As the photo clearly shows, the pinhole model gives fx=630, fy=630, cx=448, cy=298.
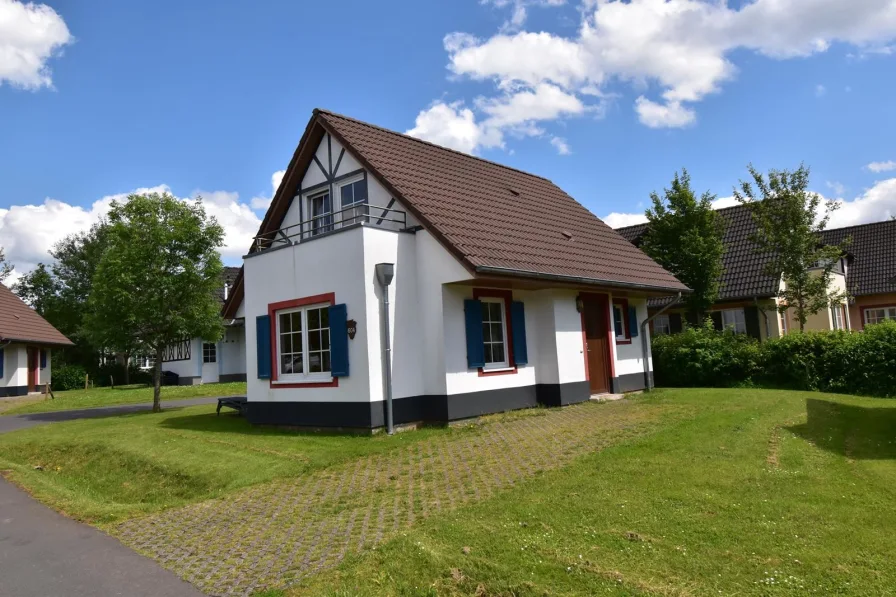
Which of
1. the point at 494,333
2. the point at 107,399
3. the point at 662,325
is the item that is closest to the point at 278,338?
the point at 494,333

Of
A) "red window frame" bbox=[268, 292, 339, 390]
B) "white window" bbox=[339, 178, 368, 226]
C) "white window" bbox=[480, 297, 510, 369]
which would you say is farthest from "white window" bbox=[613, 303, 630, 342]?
"red window frame" bbox=[268, 292, 339, 390]

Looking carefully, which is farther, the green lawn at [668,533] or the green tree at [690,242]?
the green tree at [690,242]

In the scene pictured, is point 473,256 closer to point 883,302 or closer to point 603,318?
point 603,318

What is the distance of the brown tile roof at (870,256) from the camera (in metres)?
33.3

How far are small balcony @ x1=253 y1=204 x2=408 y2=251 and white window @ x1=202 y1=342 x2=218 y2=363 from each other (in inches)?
839

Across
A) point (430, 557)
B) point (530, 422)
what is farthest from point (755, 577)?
point (530, 422)

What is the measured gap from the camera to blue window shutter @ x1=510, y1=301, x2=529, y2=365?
1349 centimetres

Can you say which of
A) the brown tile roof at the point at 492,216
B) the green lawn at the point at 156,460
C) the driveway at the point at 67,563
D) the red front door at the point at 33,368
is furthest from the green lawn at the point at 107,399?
the driveway at the point at 67,563

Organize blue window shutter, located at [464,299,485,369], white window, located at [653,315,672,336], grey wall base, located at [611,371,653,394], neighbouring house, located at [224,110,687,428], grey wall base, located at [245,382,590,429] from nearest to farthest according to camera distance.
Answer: grey wall base, located at [245,382,590,429], neighbouring house, located at [224,110,687,428], blue window shutter, located at [464,299,485,369], grey wall base, located at [611,371,653,394], white window, located at [653,315,672,336]

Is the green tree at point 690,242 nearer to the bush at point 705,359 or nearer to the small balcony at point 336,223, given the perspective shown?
the bush at point 705,359

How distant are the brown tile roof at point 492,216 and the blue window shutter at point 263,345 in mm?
4095

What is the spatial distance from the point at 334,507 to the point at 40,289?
5418 centimetres

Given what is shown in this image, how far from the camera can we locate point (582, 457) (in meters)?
8.35

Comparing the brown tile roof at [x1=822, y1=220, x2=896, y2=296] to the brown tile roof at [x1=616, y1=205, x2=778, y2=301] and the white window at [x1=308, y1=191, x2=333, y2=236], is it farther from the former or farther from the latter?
the white window at [x1=308, y1=191, x2=333, y2=236]
